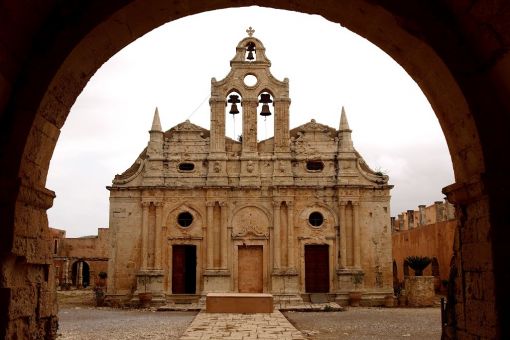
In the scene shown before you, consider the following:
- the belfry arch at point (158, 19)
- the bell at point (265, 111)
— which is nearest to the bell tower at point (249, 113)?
the bell at point (265, 111)

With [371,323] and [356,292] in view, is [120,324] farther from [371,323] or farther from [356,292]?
[356,292]

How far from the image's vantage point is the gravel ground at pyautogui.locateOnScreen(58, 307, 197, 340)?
15.0 meters

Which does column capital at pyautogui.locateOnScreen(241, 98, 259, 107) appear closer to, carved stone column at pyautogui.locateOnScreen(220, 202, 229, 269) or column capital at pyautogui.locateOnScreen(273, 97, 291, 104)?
column capital at pyautogui.locateOnScreen(273, 97, 291, 104)

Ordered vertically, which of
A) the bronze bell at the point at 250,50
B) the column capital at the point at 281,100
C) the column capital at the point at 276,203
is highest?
the bronze bell at the point at 250,50

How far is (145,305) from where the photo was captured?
83.0 ft

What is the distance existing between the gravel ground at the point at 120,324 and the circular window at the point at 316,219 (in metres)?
7.60

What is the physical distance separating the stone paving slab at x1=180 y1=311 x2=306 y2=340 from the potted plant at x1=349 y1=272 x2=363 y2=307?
699 cm

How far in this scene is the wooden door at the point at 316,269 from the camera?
26297 mm

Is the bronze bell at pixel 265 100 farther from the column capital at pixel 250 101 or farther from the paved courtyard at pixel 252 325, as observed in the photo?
the paved courtyard at pixel 252 325

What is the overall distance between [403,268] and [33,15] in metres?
37.7

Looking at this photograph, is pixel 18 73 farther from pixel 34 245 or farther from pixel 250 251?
pixel 250 251

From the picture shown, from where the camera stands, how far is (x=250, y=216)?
26719 mm

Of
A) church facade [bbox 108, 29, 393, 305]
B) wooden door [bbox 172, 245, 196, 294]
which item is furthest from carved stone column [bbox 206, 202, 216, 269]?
wooden door [bbox 172, 245, 196, 294]

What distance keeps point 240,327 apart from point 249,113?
14.1 metres
